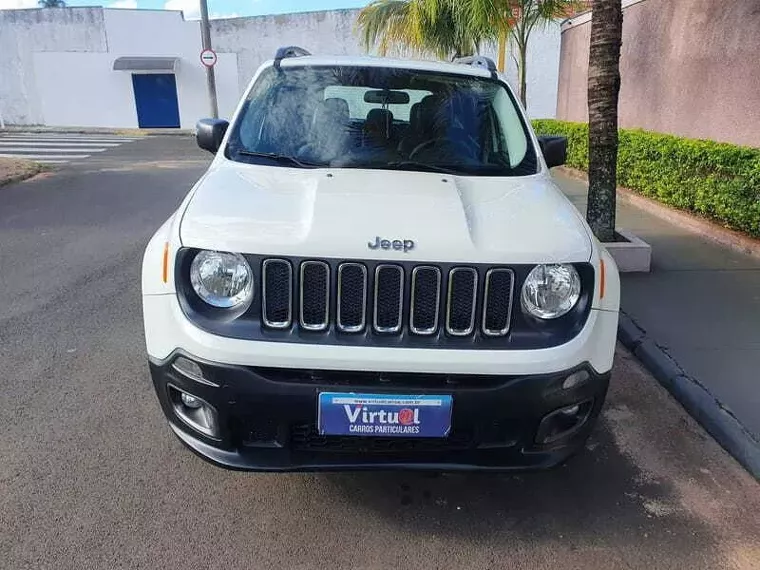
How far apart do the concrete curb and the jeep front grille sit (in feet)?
5.76

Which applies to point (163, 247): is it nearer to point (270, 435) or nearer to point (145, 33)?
point (270, 435)

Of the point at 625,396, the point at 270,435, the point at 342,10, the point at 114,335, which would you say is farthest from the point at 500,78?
the point at 342,10

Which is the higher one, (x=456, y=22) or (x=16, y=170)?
(x=456, y=22)

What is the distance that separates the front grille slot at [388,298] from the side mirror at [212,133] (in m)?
1.83

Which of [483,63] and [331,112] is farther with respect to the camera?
[483,63]

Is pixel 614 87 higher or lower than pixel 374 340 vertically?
higher

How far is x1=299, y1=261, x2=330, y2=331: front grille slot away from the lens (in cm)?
239

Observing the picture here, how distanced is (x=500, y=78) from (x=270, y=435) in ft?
8.94

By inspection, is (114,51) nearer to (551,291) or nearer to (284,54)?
(284,54)

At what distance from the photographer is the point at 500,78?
4.04 m

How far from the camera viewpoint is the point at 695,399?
3.75 m

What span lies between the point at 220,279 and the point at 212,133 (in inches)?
64.8

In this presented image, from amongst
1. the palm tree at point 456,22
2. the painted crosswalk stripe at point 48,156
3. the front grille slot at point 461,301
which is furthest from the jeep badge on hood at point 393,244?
the painted crosswalk stripe at point 48,156

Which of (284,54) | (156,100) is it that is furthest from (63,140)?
(284,54)
